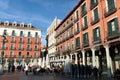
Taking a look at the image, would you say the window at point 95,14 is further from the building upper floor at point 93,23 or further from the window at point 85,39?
the window at point 85,39

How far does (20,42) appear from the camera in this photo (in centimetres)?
6038

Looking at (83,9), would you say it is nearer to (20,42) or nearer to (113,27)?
(113,27)

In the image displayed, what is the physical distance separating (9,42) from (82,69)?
45581mm

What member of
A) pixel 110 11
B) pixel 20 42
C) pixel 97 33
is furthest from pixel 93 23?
pixel 20 42

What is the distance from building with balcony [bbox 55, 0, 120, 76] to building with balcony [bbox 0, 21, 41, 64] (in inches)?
1175

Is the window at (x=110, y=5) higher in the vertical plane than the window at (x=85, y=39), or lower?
higher

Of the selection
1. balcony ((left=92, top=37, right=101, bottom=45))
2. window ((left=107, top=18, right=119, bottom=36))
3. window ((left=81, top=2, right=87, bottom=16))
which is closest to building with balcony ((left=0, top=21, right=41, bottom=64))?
window ((left=81, top=2, right=87, bottom=16))

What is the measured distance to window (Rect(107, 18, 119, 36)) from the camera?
19217mm

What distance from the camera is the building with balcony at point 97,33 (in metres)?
19.9

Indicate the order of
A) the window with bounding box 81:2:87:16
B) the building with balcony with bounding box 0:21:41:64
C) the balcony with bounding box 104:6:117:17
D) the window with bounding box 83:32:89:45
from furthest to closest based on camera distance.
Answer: the building with balcony with bounding box 0:21:41:64
the window with bounding box 81:2:87:16
the window with bounding box 83:32:89:45
the balcony with bounding box 104:6:117:17

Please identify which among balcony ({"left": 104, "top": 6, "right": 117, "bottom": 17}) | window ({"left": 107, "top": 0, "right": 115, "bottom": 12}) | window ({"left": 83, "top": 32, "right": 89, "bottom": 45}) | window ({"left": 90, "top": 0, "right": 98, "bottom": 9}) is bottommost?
window ({"left": 83, "top": 32, "right": 89, "bottom": 45})

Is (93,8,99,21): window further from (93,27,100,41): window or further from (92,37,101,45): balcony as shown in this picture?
(92,37,101,45): balcony

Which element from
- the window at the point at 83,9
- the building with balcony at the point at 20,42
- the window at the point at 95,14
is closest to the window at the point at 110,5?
the window at the point at 95,14

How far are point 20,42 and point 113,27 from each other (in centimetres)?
4600
